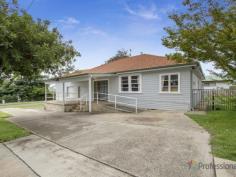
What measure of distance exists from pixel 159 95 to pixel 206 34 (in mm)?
6913

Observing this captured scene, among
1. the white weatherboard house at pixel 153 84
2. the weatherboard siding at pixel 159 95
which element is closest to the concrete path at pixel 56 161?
the white weatherboard house at pixel 153 84

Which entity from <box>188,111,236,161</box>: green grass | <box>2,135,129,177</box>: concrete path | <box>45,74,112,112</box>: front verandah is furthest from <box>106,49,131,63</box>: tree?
<box>2,135,129,177</box>: concrete path

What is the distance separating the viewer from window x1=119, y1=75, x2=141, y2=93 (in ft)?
51.2

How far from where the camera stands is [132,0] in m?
10.6

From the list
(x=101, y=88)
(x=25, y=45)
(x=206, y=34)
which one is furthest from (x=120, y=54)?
(x=25, y=45)

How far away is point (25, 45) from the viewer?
7977 millimetres

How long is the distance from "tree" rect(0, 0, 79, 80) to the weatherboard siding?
23.6 feet

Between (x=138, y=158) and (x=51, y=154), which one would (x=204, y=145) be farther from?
(x=51, y=154)

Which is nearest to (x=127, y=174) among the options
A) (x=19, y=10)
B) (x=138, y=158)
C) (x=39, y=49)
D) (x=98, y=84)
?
(x=138, y=158)

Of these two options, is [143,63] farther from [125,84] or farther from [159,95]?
[159,95]

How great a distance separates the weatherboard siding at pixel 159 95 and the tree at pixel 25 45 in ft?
23.6

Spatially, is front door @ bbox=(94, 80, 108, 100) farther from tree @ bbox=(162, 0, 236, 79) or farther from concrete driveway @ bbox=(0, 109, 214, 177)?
concrete driveway @ bbox=(0, 109, 214, 177)

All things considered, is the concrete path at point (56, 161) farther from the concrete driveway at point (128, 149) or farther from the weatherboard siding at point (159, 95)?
the weatherboard siding at point (159, 95)

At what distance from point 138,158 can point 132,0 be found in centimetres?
894
